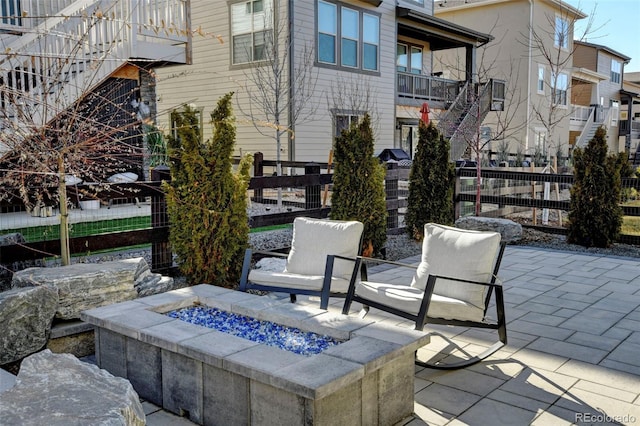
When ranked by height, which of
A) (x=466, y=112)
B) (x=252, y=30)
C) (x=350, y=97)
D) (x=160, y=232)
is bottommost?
(x=160, y=232)

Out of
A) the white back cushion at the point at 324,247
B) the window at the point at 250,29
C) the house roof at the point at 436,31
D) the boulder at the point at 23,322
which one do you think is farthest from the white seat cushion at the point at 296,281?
the house roof at the point at 436,31

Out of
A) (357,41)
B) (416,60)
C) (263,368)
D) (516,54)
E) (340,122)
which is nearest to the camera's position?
(263,368)

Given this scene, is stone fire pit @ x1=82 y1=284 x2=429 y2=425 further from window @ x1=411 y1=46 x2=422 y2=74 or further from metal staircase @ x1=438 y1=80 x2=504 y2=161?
window @ x1=411 y1=46 x2=422 y2=74

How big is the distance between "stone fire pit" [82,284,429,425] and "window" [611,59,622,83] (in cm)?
3677

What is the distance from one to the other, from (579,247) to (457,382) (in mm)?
5991

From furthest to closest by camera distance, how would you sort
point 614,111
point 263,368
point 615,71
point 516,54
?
point 614,111
point 615,71
point 516,54
point 263,368

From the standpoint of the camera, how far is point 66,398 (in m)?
2.53

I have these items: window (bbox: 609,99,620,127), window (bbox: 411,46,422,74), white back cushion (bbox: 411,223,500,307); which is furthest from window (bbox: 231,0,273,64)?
window (bbox: 609,99,620,127)

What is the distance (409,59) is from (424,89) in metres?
1.67

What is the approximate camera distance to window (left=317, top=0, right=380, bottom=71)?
51.7 ft

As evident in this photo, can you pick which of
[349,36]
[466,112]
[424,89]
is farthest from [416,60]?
[349,36]

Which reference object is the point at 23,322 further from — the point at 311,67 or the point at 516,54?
the point at 516,54

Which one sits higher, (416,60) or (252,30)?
(416,60)

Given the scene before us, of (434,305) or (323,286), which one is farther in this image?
(323,286)
